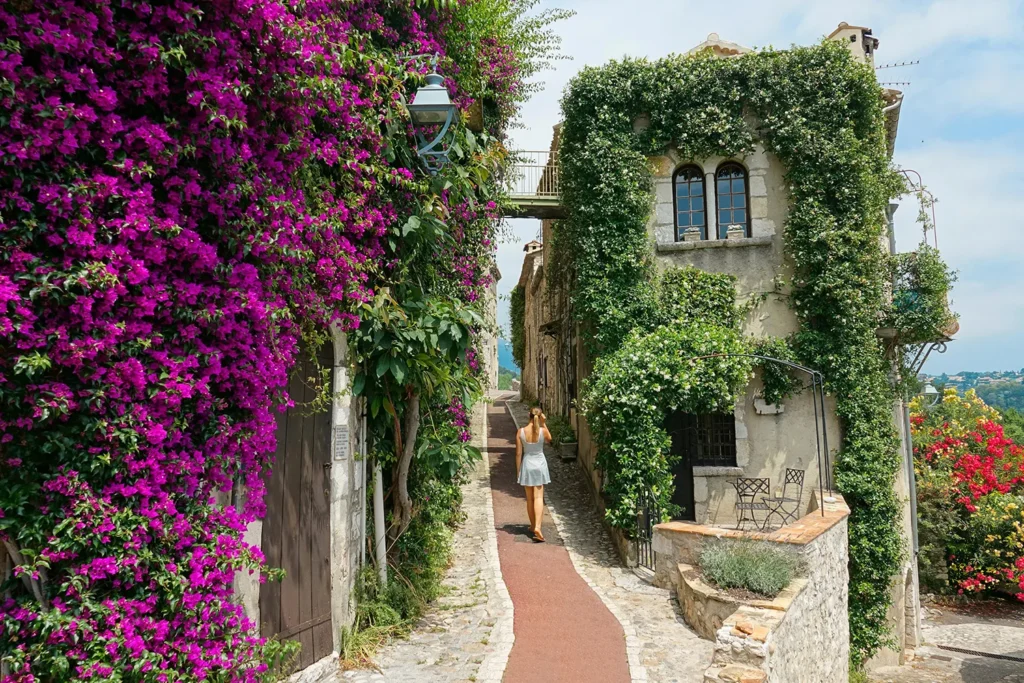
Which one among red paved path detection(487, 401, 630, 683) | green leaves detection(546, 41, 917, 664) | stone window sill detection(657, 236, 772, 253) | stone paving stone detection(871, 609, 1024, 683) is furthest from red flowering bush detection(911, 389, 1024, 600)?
red paved path detection(487, 401, 630, 683)

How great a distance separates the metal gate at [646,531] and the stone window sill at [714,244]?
13.4ft

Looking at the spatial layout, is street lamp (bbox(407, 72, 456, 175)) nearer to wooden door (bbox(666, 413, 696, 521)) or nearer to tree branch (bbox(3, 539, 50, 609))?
tree branch (bbox(3, 539, 50, 609))

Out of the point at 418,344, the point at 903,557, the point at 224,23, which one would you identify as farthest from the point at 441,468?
the point at 903,557

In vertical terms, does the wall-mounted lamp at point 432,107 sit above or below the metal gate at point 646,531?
above

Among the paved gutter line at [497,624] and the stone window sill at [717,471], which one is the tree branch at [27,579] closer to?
the paved gutter line at [497,624]

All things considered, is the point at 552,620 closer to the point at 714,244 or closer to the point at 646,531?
the point at 646,531

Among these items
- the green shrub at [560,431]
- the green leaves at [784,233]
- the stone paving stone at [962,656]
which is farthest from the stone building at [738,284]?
the green shrub at [560,431]

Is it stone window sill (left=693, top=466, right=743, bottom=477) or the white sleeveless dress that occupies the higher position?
the white sleeveless dress

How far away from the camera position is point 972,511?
15859 millimetres

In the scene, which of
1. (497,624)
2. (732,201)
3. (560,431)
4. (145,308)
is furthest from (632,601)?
(560,431)

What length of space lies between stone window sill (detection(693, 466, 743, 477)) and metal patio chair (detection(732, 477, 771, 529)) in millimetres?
119

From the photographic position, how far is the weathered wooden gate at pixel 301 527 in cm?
452

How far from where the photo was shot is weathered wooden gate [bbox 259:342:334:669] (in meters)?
4.52

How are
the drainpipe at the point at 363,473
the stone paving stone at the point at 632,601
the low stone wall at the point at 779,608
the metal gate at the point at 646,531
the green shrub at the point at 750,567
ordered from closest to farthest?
the low stone wall at the point at 779,608
the stone paving stone at the point at 632,601
the drainpipe at the point at 363,473
the green shrub at the point at 750,567
the metal gate at the point at 646,531
